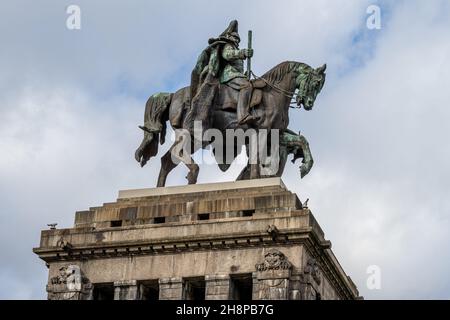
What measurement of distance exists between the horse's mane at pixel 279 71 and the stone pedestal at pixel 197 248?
559 centimetres

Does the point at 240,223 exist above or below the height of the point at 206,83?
below

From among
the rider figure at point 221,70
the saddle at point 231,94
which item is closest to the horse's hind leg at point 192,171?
the rider figure at point 221,70

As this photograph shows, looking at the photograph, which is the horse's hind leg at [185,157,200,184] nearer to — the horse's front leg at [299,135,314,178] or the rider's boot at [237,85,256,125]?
the rider's boot at [237,85,256,125]

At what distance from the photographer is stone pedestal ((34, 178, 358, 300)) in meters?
52.5

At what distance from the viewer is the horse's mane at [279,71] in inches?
2312

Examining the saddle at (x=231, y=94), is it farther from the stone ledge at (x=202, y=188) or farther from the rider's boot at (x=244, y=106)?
the stone ledge at (x=202, y=188)

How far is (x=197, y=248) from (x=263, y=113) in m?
7.47

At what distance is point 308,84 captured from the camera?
5816 cm

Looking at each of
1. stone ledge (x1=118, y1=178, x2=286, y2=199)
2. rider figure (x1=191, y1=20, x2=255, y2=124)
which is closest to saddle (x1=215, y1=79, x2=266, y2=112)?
rider figure (x1=191, y1=20, x2=255, y2=124)

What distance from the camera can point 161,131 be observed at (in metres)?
59.8
